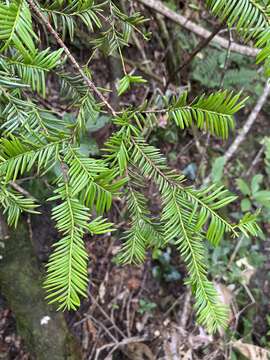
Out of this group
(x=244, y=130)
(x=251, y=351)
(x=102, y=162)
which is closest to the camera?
(x=102, y=162)

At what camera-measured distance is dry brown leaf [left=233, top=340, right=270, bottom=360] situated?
8.01 ft

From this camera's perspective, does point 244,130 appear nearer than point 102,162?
No

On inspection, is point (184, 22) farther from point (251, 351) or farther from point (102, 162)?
point (251, 351)

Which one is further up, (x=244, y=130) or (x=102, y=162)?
(x=102, y=162)

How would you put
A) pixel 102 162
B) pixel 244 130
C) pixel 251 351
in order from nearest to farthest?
pixel 102 162 → pixel 251 351 → pixel 244 130

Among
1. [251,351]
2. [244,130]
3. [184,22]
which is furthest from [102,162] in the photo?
[244,130]

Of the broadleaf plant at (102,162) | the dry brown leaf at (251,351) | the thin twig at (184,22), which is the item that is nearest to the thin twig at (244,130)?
the thin twig at (184,22)

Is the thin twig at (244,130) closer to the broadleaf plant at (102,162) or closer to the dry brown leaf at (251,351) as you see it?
the dry brown leaf at (251,351)

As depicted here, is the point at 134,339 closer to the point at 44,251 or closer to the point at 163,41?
the point at 44,251

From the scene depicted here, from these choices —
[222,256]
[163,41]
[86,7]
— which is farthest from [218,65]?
[86,7]

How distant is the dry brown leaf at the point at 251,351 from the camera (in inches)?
96.1

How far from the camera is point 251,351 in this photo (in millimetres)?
2463

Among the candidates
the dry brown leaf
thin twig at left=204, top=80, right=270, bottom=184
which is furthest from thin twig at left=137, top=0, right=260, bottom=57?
the dry brown leaf

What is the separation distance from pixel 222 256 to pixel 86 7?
7.49 feet
